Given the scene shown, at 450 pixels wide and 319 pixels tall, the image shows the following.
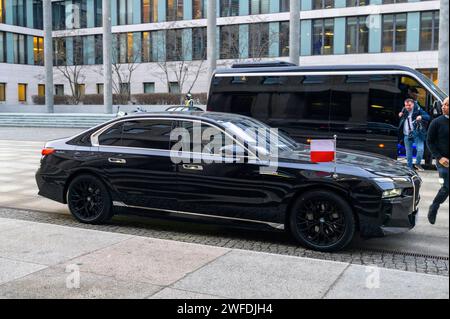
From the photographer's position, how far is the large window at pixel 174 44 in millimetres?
52000

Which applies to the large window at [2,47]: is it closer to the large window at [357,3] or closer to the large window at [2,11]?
the large window at [2,11]

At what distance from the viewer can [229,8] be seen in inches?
1970

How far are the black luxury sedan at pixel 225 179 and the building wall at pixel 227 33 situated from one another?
39.9m

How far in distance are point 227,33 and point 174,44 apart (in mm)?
5660

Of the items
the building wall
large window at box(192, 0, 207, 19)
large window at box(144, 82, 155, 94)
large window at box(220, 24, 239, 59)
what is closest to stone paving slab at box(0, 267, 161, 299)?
the building wall

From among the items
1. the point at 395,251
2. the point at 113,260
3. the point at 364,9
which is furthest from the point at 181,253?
the point at 364,9

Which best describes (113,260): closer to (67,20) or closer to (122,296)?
(122,296)

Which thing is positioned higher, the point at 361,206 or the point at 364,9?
the point at 364,9

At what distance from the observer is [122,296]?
484cm

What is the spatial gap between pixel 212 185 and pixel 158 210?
0.92 metres

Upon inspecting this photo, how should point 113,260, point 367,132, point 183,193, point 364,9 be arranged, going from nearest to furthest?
1. point 113,260
2. point 183,193
3. point 367,132
4. point 364,9

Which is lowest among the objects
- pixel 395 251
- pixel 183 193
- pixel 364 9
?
pixel 395 251

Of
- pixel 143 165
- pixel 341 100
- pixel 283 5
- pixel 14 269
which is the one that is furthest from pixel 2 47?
pixel 14 269

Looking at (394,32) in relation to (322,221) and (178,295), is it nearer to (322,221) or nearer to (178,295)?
(322,221)
